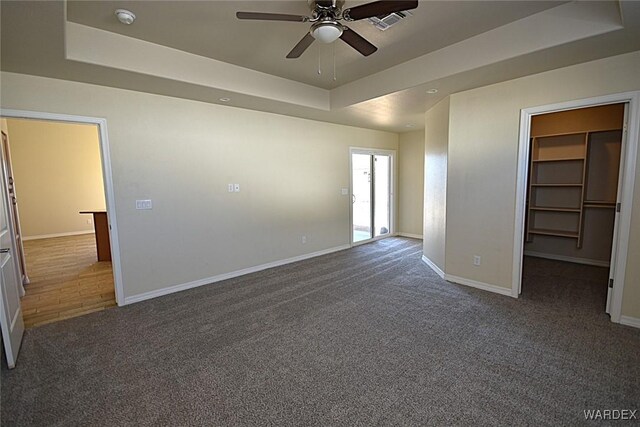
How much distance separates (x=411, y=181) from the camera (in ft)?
22.8

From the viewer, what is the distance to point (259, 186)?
4.61m

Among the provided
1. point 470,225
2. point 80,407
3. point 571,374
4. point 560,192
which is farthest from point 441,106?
point 80,407

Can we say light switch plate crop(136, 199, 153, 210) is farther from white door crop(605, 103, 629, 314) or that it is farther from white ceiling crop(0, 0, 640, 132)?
white door crop(605, 103, 629, 314)

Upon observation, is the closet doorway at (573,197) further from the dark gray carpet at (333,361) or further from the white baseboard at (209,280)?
the white baseboard at (209,280)

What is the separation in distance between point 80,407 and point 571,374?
340cm

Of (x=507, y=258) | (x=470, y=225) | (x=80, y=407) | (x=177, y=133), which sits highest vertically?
(x=177, y=133)

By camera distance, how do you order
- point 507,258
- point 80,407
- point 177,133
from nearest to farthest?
1. point 80,407
2. point 507,258
3. point 177,133

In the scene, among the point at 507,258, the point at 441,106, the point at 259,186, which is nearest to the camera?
the point at 507,258

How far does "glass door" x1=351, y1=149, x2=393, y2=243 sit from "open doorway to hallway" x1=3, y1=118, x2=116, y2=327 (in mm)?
4757

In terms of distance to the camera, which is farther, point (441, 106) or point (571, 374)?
point (441, 106)

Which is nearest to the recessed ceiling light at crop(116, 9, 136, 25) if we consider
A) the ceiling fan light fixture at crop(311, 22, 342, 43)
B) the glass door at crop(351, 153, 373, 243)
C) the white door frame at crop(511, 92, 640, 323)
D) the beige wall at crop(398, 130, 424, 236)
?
the ceiling fan light fixture at crop(311, 22, 342, 43)

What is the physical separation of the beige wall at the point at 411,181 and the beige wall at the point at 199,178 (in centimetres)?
226

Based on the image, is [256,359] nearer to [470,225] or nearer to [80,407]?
[80,407]

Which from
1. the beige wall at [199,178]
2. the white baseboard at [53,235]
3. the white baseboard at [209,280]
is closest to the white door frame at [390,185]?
the beige wall at [199,178]
